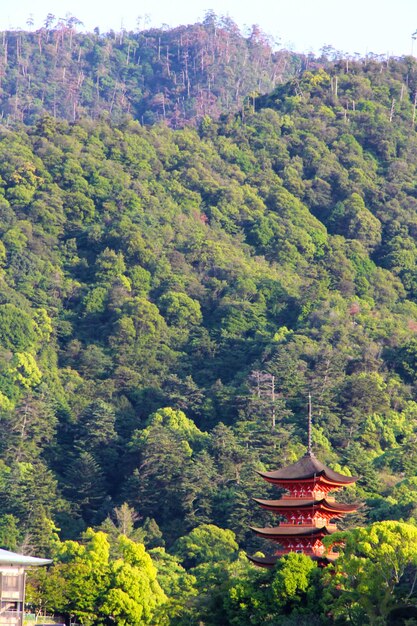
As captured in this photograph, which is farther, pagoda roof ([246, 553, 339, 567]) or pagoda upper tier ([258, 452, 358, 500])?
pagoda upper tier ([258, 452, 358, 500])

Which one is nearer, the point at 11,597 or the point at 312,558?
the point at 11,597

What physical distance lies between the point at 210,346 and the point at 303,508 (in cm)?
5785

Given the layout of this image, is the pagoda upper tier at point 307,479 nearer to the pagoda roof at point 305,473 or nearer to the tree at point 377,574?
the pagoda roof at point 305,473

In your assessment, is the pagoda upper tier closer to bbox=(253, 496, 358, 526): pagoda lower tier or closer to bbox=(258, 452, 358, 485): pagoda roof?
bbox=(258, 452, 358, 485): pagoda roof

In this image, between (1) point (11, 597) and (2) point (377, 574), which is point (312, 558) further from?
(1) point (11, 597)

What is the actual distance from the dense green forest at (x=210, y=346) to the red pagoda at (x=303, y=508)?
2569mm

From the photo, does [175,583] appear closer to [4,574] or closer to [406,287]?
[4,574]

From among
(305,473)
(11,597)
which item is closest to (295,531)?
(305,473)

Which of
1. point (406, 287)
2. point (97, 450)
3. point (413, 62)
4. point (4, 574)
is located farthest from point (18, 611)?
point (413, 62)

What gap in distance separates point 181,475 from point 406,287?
144ft

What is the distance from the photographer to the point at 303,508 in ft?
218

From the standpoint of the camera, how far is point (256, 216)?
144375mm

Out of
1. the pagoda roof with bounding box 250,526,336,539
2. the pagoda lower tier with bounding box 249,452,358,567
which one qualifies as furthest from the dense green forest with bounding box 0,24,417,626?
the pagoda lower tier with bounding box 249,452,358,567

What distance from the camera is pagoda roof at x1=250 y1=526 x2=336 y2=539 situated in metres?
65.1
